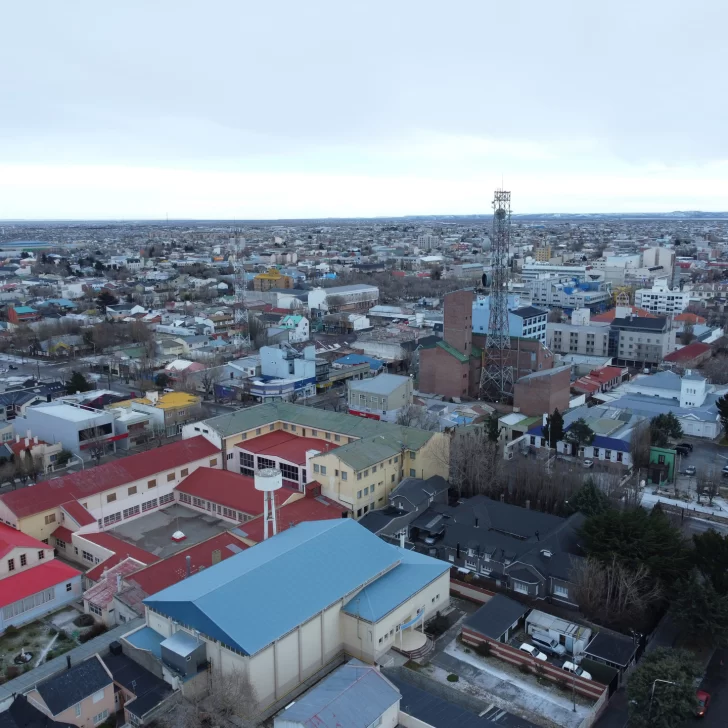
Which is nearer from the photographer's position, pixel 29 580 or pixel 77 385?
pixel 29 580

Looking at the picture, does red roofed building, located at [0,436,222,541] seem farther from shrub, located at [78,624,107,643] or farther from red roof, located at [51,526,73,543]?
shrub, located at [78,624,107,643]

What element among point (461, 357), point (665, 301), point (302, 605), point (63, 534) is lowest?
point (63, 534)

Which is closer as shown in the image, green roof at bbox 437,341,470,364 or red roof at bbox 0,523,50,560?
red roof at bbox 0,523,50,560

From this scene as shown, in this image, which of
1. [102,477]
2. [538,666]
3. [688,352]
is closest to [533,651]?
[538,666]

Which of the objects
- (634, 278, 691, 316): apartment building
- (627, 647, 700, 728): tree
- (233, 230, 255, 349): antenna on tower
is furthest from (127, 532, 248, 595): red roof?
(634, 278, 691, 316): apartment building

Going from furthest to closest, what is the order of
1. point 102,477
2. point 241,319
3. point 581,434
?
point 241,319 → point 581,434 → point 102,477

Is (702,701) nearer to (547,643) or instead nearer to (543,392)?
(547,643)

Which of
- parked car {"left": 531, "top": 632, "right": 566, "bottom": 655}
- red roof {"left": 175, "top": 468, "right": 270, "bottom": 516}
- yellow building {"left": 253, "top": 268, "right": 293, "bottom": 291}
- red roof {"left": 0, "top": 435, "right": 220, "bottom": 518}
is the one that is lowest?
parked car {"left": 531, "top": 632, "right": 566, "bottom": 655}

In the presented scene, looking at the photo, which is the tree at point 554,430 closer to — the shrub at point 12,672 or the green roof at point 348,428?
the green roof at point 348,428
